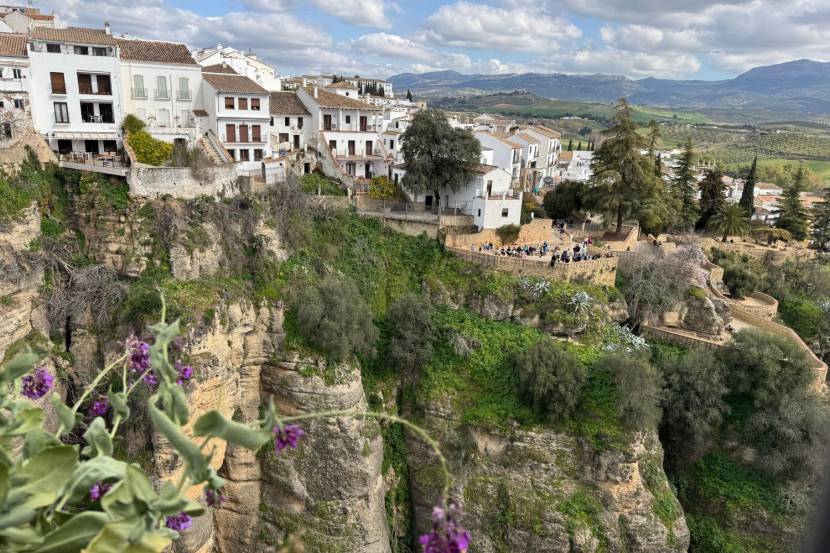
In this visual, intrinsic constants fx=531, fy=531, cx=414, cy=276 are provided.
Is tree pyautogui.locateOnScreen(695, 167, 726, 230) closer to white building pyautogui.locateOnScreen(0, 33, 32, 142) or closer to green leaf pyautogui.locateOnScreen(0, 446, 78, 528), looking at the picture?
white building pyautogui.locateOnScreen(0, 33, 32, 142)

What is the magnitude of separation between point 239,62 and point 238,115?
15360mm

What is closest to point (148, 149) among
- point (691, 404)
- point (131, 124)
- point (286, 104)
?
point (131, 124)

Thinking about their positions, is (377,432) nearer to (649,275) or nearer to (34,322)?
(34,322)

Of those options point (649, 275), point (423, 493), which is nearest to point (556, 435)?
point (423, 493)

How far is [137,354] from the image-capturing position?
13.4ft

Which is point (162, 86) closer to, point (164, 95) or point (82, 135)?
point (164, 95)

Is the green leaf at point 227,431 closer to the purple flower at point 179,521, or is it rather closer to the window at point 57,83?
the purple flower at point 179,521

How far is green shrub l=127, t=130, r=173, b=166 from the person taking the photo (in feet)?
69.7

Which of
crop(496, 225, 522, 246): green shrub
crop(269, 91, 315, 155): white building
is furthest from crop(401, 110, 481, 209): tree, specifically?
crop(269, 91, 315, 155): white building

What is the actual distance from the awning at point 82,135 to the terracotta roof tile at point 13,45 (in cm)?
289

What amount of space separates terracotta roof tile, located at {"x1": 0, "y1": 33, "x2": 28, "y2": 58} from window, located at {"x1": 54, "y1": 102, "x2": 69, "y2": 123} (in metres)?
1.93

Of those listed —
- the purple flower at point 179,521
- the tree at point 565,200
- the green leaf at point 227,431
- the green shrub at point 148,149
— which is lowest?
the tree at point 565,200

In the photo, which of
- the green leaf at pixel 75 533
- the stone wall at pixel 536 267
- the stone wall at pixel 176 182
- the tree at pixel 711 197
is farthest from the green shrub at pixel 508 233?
the green leaf at pixel 75 533

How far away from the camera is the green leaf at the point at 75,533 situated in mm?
2516
